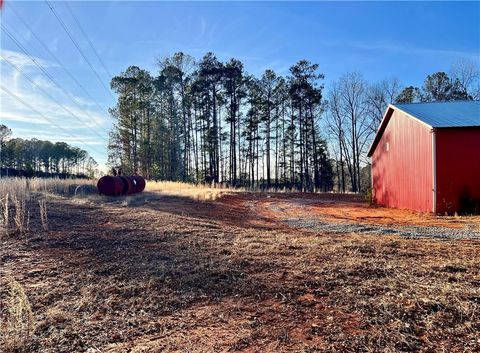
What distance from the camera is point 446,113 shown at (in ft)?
39.6

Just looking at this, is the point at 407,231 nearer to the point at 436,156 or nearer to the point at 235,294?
the point at 436,156

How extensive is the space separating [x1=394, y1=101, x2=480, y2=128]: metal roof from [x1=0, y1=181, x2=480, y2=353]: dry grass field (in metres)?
6.49

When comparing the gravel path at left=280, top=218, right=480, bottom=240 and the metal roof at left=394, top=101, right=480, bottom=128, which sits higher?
the metal roof at left=394, top=101, right=480, bottom=128

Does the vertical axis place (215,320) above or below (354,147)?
below

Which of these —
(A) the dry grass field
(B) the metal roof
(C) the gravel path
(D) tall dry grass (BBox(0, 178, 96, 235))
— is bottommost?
(C) the gravel path

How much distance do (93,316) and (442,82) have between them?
119ft

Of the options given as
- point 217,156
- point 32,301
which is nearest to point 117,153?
point 217,156

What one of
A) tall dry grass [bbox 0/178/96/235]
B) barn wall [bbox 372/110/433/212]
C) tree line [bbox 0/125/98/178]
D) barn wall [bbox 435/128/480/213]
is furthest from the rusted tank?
tree line [bbox 0/125/98/178]

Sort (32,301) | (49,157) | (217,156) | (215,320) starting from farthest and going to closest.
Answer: (49,157) < (217,156) < (32,301) < (215,320)

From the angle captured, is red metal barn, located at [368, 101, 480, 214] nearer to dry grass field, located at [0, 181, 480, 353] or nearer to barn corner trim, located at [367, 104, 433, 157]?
barn corner trim, located at [367, 104, 433, 157]

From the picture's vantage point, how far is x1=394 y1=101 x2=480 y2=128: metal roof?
10.8 meters

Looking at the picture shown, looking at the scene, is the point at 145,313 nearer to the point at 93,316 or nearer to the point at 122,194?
the point at 93,316

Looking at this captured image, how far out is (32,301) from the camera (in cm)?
308

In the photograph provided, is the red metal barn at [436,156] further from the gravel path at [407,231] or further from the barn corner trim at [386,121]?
the gravel path at [407,231]
